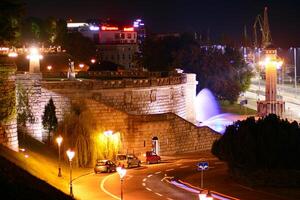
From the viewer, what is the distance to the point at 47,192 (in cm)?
2742

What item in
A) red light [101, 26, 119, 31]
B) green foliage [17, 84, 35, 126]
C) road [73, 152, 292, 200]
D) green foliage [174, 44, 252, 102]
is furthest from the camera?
red light [101, 26, 119, 31]

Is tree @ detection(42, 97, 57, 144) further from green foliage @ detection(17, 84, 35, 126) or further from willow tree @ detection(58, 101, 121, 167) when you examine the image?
green foliage @ detection(17, 84, 35, 126)

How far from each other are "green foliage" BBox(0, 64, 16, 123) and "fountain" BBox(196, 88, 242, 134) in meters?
46.7

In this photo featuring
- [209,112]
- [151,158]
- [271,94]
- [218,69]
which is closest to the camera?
[151,158]

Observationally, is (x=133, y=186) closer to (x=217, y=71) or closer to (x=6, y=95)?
(x=6, y=95)

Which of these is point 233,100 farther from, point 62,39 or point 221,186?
point 221,186

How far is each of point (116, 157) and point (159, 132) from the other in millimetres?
8372

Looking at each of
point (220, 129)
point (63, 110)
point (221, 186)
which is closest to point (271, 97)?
point (220, 129)

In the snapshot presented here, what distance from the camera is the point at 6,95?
41531mm

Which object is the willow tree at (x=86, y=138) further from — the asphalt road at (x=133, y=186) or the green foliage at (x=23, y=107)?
the asphalt road at (x=133, y=186)

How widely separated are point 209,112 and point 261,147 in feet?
202

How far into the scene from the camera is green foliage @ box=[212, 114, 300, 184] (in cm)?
3897

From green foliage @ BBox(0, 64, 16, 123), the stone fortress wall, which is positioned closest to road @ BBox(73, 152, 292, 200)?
green foliage @ BBox(0, 64, 16, 123)

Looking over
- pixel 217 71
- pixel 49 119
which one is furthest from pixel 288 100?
pixel 49 119
